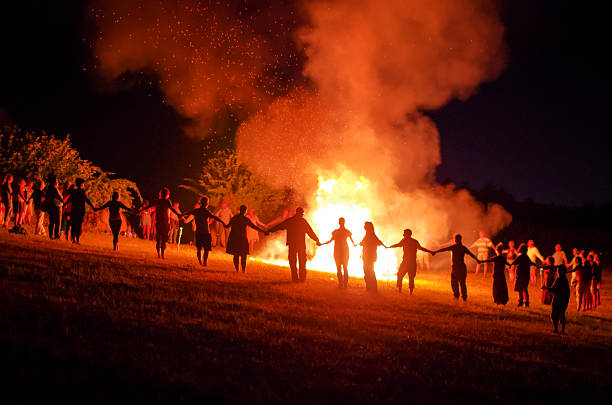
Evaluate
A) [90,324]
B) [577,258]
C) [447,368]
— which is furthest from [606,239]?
[90,324]

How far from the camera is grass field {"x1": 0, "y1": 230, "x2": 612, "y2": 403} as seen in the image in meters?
5.91

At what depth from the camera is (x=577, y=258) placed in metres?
17.1

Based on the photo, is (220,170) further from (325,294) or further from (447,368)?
(447,368)

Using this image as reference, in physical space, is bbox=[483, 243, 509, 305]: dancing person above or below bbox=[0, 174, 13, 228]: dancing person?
below

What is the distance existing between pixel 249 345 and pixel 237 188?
32130 millimetres

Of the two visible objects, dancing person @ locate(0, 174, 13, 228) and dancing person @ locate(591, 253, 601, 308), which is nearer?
dancing person @ locate(591, 253, 601, 308)

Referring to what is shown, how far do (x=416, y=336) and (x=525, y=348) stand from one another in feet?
7.07

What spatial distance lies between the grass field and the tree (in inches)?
1011

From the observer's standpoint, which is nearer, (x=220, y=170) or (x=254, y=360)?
(x=254, y=360)

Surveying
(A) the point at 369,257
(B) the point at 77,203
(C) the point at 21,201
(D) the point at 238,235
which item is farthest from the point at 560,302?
(C) the point at 21,201

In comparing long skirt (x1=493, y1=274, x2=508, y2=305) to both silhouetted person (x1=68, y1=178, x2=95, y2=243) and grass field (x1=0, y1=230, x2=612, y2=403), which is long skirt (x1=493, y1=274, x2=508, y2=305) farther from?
silhouetted person (x1=68, y1=178, x2=95, y2=243)

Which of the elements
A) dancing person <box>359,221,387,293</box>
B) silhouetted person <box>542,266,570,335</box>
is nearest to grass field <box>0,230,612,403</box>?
silhouetted person <box>542,266,570,335</box>

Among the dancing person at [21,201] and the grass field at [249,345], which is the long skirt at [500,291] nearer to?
the grass field at [249,345]

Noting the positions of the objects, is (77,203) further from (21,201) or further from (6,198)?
(6,198)
